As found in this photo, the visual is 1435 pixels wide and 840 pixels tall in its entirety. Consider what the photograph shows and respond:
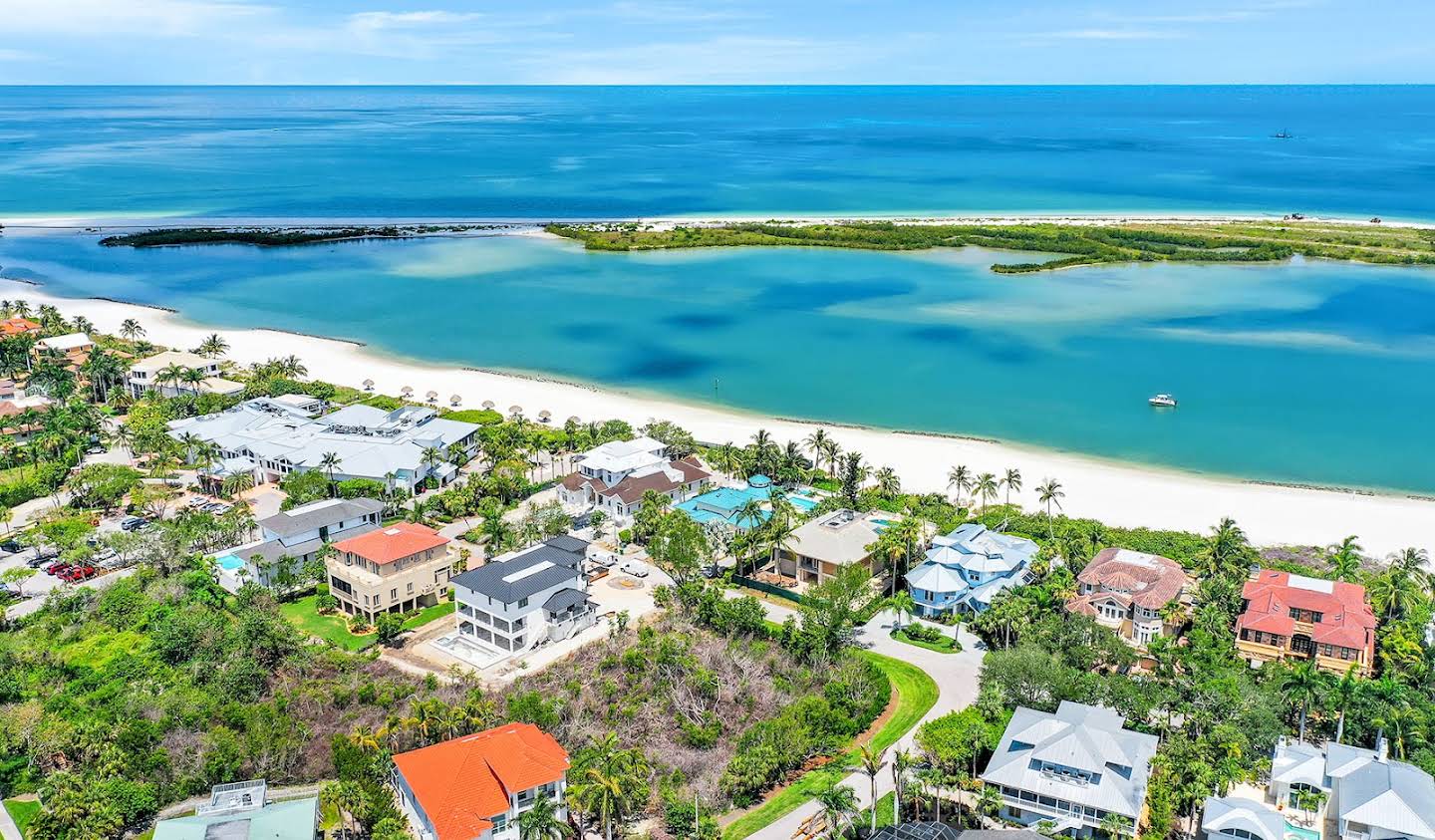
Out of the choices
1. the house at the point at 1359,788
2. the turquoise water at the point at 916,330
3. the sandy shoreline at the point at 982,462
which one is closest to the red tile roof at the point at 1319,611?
the house at the point at 1359,788

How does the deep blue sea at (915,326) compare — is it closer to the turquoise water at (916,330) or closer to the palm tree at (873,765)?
the turquoise water at (916,330)

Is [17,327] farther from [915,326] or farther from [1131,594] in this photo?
[1131,594]

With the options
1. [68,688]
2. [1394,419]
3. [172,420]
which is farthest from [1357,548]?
[172,420]

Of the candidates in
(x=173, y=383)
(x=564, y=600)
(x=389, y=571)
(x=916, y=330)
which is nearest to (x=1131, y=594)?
(x=564, y=600)

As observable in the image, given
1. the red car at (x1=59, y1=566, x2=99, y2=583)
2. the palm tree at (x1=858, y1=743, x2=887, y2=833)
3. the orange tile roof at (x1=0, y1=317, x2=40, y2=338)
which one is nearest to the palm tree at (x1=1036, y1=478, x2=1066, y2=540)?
the palm tree at (x1=858, y1=743, x2=887, y2=833)

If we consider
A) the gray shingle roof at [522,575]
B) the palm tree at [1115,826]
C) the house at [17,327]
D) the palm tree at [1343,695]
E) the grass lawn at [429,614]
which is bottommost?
the grass lawn at [429,614]

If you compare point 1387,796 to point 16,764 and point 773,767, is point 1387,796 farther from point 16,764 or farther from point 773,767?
point 16,764

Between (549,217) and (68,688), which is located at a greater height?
(549,217)
